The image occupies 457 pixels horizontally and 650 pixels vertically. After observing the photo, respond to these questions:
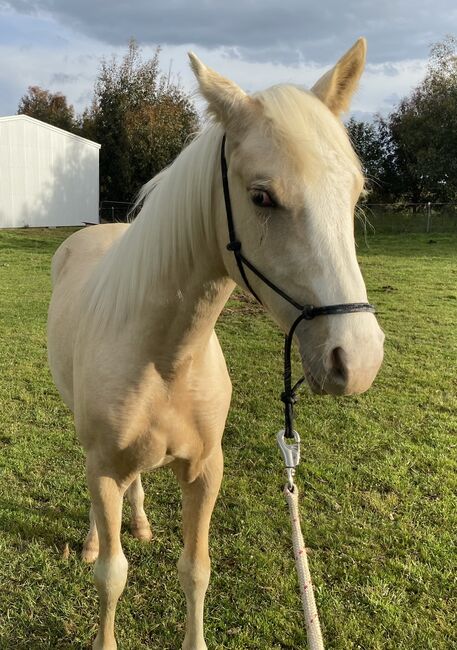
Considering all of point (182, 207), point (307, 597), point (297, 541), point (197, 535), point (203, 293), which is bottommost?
point (197, 535)

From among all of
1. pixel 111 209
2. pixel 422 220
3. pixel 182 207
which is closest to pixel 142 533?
pixel 182 207

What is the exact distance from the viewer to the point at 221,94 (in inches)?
54.7

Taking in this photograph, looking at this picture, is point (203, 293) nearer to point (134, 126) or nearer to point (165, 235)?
point (165, 235)

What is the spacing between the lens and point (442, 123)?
912 inches

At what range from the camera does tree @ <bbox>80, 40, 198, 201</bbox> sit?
966 inches

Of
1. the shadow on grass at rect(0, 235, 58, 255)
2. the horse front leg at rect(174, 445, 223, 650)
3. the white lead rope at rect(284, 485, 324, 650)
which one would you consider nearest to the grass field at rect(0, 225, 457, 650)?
the horse front leg at rect(174, 445, 223, 650)

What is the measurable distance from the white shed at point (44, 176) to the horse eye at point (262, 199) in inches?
840

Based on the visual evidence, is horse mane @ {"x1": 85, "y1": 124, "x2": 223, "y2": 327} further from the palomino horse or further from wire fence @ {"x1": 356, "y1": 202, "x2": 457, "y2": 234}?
wire fence @ {"x1": 356, "y1": 202, "x2": 457, "y2": 234}

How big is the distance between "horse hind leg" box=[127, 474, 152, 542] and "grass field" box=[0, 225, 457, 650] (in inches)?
2.8

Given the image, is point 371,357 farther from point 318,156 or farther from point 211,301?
point 211,301

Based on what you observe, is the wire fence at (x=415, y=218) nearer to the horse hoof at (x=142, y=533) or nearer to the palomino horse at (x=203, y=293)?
the horse hoof at (x=142, y=533)

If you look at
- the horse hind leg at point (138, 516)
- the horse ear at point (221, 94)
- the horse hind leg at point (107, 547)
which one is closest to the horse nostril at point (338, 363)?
the horse ear at point (221, 94)

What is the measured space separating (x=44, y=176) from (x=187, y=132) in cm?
672

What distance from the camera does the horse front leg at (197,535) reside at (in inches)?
83.0
